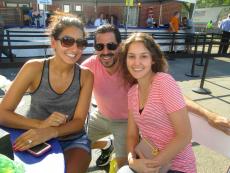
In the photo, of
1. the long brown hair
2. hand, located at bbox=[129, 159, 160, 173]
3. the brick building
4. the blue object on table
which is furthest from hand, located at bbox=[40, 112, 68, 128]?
the brick building

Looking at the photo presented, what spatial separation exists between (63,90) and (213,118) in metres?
1.19

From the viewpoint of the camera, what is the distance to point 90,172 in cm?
329

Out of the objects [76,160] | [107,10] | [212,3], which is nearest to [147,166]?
[76,160]

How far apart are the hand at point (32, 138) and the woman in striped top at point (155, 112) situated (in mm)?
659

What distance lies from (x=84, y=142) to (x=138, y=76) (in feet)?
2.28

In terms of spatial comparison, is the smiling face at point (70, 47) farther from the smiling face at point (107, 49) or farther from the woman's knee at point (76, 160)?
the woman's knee at point (76, 160)

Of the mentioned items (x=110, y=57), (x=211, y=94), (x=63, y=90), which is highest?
(x=110, y=57)

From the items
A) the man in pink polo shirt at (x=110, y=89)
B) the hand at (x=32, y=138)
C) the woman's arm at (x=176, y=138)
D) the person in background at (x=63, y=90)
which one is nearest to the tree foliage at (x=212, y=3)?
the man in pink polo shirt at (x=110, y=89)

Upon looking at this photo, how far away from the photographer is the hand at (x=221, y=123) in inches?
75.4

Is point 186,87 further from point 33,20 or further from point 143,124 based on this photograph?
point 33,20

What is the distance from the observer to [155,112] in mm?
2023

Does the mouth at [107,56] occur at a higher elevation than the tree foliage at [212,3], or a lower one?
lower

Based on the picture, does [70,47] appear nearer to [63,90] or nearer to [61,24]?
[61,24]

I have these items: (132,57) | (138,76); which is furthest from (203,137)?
(132,57)
